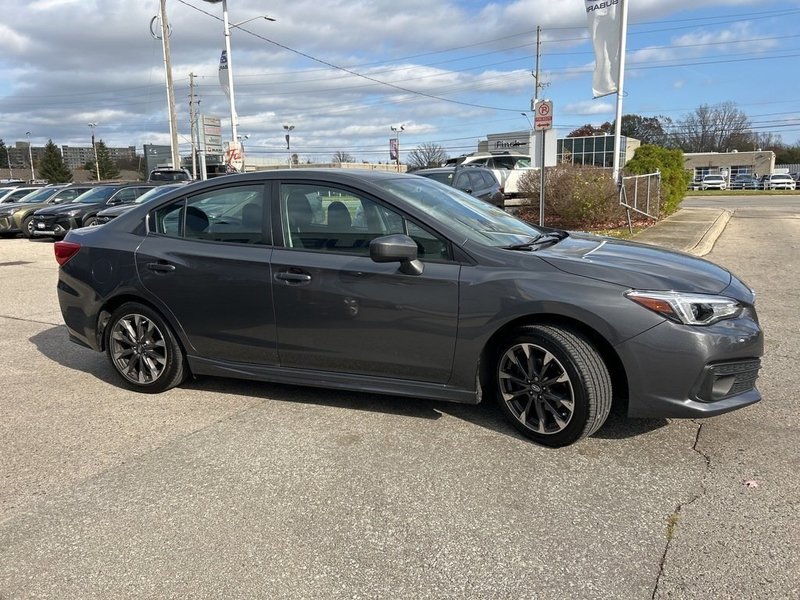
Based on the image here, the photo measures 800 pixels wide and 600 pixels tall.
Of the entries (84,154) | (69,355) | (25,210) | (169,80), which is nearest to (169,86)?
(169,80)

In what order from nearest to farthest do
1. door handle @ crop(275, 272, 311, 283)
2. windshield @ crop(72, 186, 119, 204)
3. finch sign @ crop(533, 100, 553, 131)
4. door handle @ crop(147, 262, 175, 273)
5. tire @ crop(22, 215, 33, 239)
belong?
door handle @ crop(275, 272, 311, 283), door handle @ crop(147, 262, 175, 273), finch sign @ crop(533, 100, 553, 131), windshield @ crop(72, 186, 119, 204), tire @ crop(22, 215, 33, 239)

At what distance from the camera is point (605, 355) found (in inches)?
143

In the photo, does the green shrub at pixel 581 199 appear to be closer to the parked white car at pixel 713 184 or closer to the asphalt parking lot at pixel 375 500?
the asphalt parking lot at pixel 375 500

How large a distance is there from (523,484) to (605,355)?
0.90 metres

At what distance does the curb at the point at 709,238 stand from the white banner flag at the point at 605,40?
4.93 metres

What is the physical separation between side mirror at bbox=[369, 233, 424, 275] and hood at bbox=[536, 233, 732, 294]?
0.78 meters

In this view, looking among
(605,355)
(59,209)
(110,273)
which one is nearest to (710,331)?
(605,355)

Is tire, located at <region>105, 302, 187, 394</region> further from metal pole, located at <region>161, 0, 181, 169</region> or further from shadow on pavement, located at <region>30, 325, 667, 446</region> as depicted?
metal pole, located at <region>161, 0, 181, 169</region>

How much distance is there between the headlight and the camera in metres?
3.42

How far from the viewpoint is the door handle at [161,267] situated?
462 cm

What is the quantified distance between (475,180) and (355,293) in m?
11.8

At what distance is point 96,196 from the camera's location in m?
19.1

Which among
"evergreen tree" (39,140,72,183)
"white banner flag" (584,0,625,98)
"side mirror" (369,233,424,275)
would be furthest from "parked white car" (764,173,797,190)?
"evergreen tree" (39,140,72,183)

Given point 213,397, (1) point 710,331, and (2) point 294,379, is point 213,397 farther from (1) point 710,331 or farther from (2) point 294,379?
(1) point 710,331
